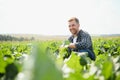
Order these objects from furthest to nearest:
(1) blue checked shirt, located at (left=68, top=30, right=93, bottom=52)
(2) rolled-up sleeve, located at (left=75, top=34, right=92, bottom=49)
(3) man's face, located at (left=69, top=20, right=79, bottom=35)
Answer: (3) man's face, located at (left=69, top=20, right=79, bottom=35) → (1) blue checked shirt, located at (left=68, top=30, right=93, bottom=52) → (2) rolled-up sleeve, located at (left=75, top=34, right=92, bottom=49)

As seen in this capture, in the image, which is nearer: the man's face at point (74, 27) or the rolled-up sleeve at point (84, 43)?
the rolled-up sleeve at point (84, 43)

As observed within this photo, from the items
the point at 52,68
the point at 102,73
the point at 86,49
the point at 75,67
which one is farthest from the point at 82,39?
the point at 52,68

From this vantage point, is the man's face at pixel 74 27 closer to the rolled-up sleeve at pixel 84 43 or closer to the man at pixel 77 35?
the man at pixel 77 35

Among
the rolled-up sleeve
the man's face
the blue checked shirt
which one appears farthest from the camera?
the man's face

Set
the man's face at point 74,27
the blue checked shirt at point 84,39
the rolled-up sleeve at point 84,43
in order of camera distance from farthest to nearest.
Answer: the man's face at point 74,27 < the blue checked shirt at point 84,39 < the rolled-up sleeve at point 84,43

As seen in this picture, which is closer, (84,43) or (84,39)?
(84,43)

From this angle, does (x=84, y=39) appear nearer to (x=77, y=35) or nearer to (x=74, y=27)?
(x=77, y=35)

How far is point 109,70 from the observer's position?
0.90 meters

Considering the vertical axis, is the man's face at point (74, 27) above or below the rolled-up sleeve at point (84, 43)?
above

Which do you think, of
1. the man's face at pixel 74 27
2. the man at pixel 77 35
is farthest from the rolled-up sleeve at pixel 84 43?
the man's face at pixel 74 27

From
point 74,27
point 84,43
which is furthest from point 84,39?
point 74,27

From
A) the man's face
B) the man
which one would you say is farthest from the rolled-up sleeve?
the man's face

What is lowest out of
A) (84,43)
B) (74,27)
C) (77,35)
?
(84,43)

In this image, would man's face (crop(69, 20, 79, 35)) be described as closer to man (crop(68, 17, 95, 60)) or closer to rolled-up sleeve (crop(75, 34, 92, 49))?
man (crop(68, 17, 95, 60))
